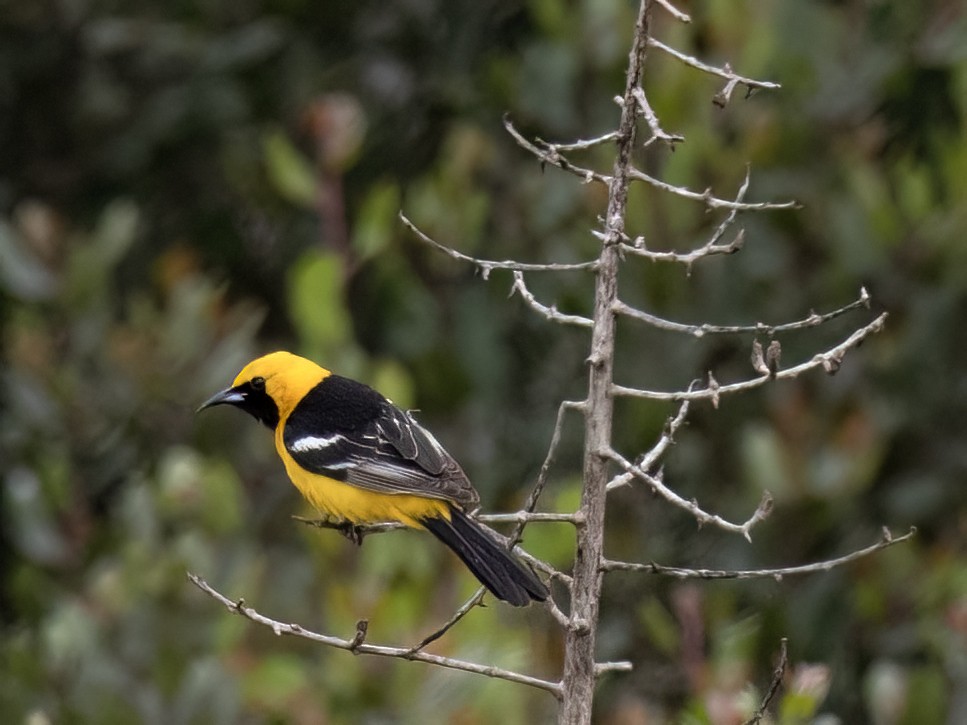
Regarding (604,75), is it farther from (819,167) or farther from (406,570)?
(406,570)

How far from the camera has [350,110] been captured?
18.1 feet

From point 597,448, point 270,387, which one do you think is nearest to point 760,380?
point 597,448

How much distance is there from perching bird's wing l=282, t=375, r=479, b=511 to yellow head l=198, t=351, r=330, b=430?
0.06 metres

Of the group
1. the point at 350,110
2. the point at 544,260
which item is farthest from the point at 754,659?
the point at 350,110

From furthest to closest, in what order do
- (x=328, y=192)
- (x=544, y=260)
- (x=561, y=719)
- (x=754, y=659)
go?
(x=544, y=260) < (x=328, y=192) < (x=754, y=659) < (x=561, y=719)

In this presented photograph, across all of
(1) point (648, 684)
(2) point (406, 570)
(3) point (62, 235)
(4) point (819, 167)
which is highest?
(4) point (819, 167)

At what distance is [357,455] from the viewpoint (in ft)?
12.7

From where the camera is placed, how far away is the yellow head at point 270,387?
4.30m

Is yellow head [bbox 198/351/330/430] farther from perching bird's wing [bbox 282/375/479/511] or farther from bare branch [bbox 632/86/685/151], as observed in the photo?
bare branch [bbox 632/86/685/151]

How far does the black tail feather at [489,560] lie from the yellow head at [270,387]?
0.85 meters

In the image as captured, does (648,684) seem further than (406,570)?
Yes

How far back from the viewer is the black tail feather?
2.87m

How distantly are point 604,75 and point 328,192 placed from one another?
1.12 m

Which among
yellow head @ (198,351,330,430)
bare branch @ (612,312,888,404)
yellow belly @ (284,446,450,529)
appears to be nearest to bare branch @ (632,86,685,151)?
bare branch @ (612,312,888,404)
